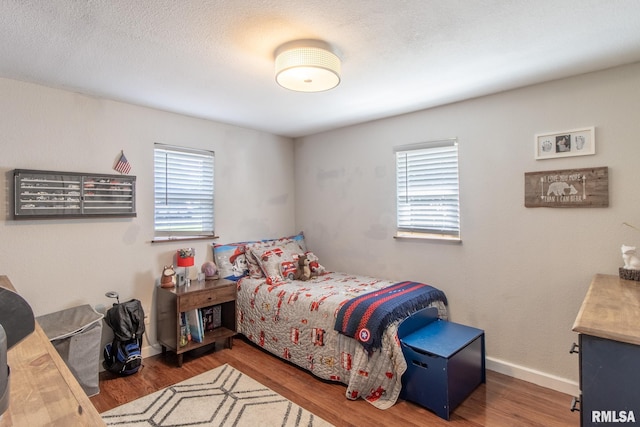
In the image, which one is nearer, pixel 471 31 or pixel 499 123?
pixel 471 31

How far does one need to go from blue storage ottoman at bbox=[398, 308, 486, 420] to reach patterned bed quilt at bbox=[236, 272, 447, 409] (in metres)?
0.09

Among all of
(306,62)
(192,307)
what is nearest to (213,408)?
(192,307)

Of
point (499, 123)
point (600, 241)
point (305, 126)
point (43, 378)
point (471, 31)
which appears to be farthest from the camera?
point (305, 126)

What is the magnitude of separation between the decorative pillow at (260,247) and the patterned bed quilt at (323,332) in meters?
0.12

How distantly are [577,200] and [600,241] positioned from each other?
32cm

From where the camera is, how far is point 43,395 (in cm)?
83

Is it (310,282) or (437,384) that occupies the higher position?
(310,282)

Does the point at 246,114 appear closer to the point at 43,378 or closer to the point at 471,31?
the point at 471,31

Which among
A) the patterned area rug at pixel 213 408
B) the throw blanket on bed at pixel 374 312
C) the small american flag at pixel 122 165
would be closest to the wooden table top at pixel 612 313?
the throw blanket on bed at pixel 374 312

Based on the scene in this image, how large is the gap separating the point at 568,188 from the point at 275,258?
2.64m

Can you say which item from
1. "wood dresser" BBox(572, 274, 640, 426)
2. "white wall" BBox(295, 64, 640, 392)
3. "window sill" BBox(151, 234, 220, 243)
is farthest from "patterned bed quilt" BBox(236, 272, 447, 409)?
"wood dresser" BBox(572, 274, 640, 426)

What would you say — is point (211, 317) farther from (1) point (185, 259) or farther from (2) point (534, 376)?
(2) point (534, 376)

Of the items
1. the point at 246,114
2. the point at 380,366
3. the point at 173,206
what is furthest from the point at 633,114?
the point at 173,206

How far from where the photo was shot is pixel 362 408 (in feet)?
7.38
